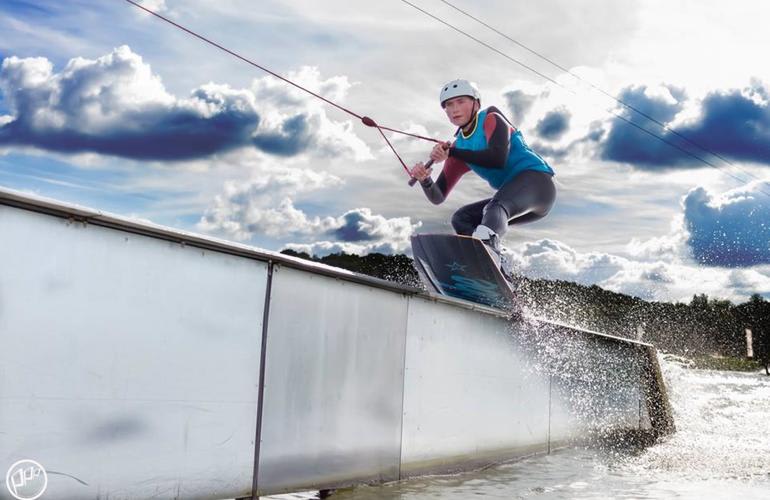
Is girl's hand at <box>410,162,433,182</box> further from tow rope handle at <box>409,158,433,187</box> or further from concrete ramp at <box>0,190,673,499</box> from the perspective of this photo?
concrete ramp at <box>0,190,673,499</box>

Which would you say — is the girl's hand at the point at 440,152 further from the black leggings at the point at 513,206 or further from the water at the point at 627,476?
the water at the point at 627,476

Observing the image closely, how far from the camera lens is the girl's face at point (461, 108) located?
12484 mm

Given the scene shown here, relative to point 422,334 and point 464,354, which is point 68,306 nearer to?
point 422,334

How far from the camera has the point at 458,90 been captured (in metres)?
12.5

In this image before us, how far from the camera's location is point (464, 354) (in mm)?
8914

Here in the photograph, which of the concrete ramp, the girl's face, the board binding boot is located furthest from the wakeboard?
the girl's face

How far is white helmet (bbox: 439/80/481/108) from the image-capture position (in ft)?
41.0

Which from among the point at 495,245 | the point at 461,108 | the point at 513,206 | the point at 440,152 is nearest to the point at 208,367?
the point at 495,245

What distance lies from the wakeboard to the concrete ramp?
1.42 m

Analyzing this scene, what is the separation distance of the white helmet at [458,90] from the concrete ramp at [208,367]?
4902 mm

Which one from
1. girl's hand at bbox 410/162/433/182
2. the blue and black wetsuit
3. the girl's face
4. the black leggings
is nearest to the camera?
the black leggings

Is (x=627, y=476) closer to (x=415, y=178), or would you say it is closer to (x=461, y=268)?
(x=461, y=268)

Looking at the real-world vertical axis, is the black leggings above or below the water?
above

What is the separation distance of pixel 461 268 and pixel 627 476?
368 centimetres
